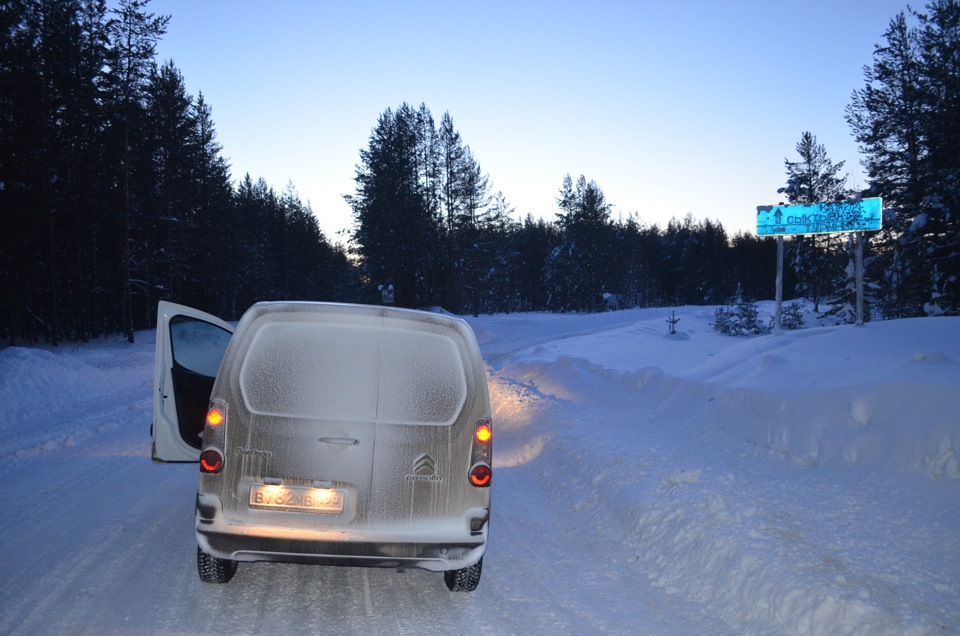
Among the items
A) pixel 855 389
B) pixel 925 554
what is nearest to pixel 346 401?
pixel 925 554

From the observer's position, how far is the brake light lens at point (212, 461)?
3.69 meters

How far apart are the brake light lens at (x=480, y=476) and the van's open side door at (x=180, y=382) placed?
2929mm

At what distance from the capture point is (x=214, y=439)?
12.2ft

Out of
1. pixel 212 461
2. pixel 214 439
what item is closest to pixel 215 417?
pixel 214 439

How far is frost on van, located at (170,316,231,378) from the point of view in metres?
5.66

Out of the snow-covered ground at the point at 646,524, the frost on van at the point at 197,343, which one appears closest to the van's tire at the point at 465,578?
the snow-covered ground at the point at 646,524

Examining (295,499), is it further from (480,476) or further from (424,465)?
(480,476)

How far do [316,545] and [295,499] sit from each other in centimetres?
30

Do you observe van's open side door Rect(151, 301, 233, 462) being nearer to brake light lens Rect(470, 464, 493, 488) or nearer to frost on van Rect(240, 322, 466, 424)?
frost on van Rect(240, 322, 466, 424)

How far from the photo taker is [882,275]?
119 ft

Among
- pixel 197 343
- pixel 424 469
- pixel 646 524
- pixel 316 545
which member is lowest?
pixel 646 524

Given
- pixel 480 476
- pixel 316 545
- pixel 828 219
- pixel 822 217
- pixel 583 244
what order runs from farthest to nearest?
pixel 583 244, pixel 822 217, pixel 828 219, pixel 480 476, pixel 316 545

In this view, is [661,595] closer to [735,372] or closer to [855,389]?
[855,389]

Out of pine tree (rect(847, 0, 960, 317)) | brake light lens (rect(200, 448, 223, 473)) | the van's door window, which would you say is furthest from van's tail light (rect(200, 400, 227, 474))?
pine tree (rect(847, 0, 960, 317))
